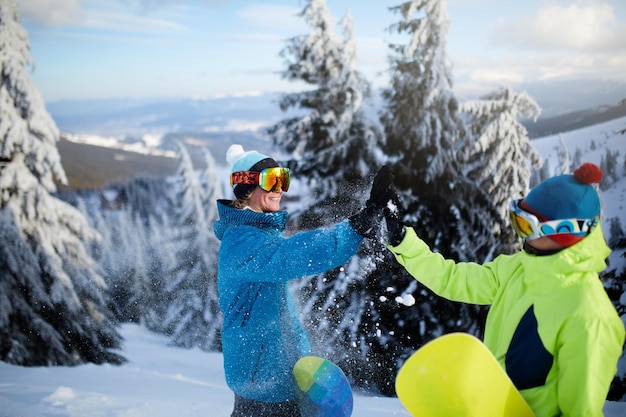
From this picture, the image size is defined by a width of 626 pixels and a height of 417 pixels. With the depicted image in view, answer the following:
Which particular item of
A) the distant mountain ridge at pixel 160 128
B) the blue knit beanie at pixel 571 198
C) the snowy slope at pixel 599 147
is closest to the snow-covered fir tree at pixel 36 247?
the distant mountain ridge at pixel 160 128

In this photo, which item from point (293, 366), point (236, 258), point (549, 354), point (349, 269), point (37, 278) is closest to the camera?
point (549, 354)

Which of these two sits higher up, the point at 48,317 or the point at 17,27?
the point at 17,27

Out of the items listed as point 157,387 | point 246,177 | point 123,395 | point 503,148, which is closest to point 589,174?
point 246,177

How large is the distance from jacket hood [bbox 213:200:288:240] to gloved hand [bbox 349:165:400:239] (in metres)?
0.47

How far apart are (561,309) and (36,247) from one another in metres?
10.6

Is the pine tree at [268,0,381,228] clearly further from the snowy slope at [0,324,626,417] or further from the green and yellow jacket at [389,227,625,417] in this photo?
the green and yellow jacket at [389,227,625,417]

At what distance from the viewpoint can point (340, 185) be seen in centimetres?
894

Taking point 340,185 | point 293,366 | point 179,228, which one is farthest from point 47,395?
point 179,228

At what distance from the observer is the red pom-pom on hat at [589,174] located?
1.72 metres

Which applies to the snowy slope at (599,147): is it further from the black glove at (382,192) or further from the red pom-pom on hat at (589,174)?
the black glove at (382,192)

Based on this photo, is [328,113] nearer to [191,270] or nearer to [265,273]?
[265,273]

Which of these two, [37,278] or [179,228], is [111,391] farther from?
[179,228]

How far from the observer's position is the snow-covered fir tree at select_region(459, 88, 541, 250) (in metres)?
7.99

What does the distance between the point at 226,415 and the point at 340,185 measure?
5.31 m
